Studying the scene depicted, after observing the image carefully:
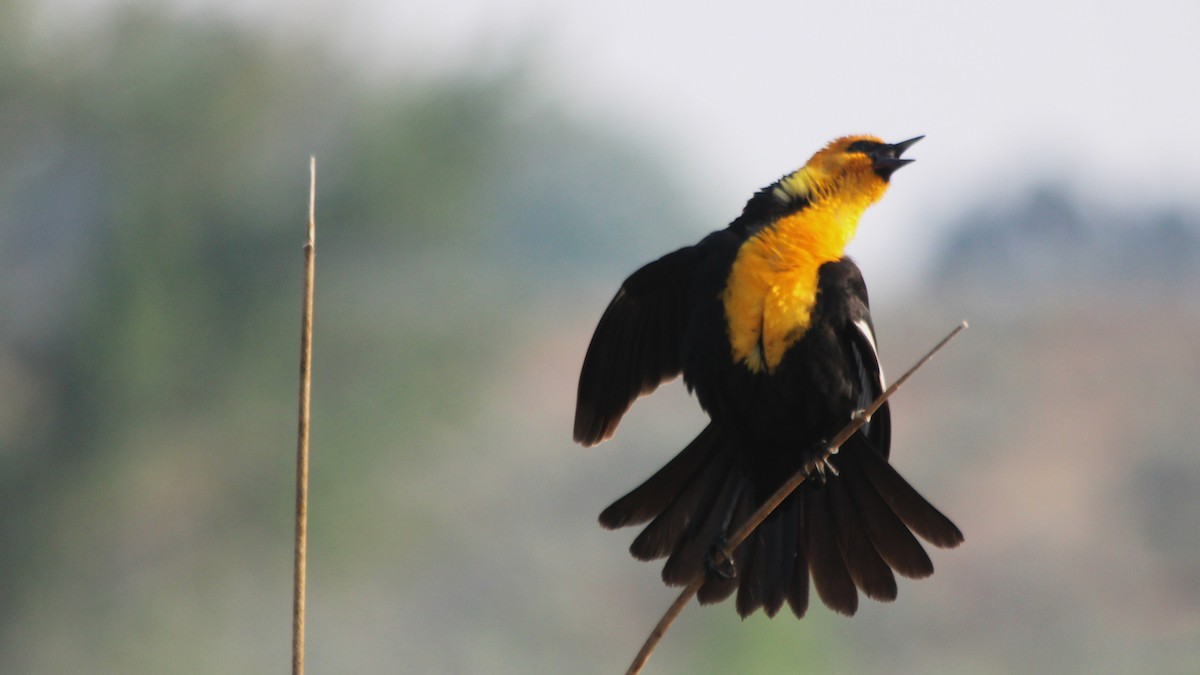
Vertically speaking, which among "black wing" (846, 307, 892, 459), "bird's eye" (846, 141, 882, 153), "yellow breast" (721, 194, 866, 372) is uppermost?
"bird's eye" (846, 141, 882, 153)

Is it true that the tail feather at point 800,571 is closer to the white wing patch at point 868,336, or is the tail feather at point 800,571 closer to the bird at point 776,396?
the bird at point 776,396

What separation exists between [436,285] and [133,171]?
7.11 metres

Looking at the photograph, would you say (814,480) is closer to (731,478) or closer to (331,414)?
(731,478)

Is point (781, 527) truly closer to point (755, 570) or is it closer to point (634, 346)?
point (755, 570)

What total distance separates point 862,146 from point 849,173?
0.37 ft

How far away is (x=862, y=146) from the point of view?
3.78 meters

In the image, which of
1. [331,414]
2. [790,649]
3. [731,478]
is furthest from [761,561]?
[331,414]

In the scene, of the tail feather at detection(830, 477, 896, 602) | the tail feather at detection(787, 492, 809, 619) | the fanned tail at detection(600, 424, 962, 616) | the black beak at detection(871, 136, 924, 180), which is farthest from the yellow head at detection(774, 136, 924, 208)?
the tail feather at detection(787, 492, 809, 619)

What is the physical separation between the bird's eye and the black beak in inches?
0.7

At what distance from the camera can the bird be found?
3545 mm

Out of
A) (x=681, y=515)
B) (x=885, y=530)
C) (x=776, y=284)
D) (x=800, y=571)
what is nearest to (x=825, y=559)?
(x=800, y=571)

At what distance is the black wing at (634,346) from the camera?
3.99 m

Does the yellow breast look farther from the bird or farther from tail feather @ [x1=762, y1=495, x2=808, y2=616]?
tail feather @ [x1=762, y1=495, x2=808, y2=616]

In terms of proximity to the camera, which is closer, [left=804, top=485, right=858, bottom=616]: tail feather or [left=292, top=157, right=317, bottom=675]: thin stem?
[left=292, top=157, right=317, bottom=675]: thin stem
